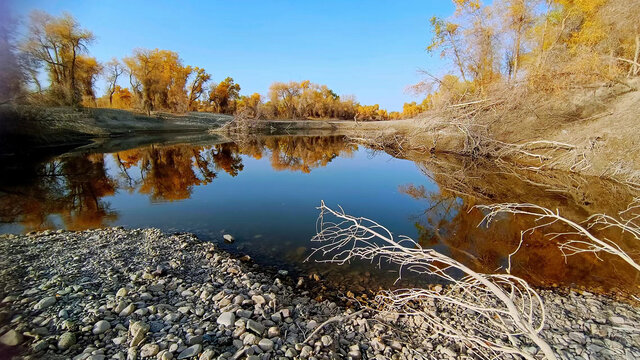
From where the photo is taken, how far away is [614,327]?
12.9 feet

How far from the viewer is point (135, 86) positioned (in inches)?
1644

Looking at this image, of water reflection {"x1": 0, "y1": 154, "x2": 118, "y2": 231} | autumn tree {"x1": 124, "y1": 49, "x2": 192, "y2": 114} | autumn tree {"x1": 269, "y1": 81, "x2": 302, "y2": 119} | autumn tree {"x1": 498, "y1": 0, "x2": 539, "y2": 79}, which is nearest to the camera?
water reflection {"x1": 0, "y1": 154, "x2": 118, "y2": 231}

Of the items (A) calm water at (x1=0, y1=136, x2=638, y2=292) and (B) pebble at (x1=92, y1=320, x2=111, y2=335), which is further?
(A) calm water at (x1=0, y1=136, x2=638, y2=292)

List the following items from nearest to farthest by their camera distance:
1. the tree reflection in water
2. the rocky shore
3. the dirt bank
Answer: the rocky shore
the tree reflection in water
the dirt bank

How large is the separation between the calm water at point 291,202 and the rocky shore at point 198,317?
1155mm

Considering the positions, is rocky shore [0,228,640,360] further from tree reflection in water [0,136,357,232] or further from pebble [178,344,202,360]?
tree reflection in water [0,136,357,232]

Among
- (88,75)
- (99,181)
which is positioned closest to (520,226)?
(99,181)

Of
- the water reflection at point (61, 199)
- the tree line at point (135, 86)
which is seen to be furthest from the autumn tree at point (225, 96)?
the water reflection at point (61, 199)

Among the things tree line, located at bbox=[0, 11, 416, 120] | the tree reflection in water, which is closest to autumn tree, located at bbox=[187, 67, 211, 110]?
tree line, located at bbox=[0, 11, 416, 120]

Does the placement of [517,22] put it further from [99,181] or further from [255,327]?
[99,181]

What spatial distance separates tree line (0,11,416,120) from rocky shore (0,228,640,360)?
3.50 m

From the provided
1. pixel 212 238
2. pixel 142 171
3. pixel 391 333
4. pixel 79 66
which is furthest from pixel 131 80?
pixel 391 333

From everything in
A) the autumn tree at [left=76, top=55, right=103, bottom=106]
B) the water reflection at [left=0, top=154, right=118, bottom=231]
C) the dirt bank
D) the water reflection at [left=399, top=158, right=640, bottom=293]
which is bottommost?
the water reflection at [left=0, top=154, right=118, bottom=231]

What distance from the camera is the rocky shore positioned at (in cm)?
300
